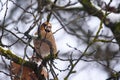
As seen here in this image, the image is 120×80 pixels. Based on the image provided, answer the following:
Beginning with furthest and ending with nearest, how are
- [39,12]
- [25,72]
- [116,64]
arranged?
[116,64] → [25,72] → [39,12]

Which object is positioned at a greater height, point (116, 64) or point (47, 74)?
point (116, 64)

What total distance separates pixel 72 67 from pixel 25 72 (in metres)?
0.52

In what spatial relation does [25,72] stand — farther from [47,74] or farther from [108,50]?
[108,50]

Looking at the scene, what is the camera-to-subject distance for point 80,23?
8445mm

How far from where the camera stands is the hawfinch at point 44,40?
441 cm

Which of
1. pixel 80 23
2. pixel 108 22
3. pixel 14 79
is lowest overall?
pixel 14 79

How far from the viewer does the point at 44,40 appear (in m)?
4.47

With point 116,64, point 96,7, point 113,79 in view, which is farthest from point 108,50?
point 113,79

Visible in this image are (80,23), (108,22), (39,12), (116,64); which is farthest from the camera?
(80,23)

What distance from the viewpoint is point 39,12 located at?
14.3 feet

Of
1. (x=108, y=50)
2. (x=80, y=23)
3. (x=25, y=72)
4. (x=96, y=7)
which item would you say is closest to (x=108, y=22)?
(x=96, y=7)

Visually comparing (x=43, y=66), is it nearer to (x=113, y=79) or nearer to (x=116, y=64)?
(x=113, y=79)

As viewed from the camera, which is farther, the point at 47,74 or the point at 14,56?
the point at 14,56

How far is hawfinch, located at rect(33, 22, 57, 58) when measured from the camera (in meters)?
4.41
